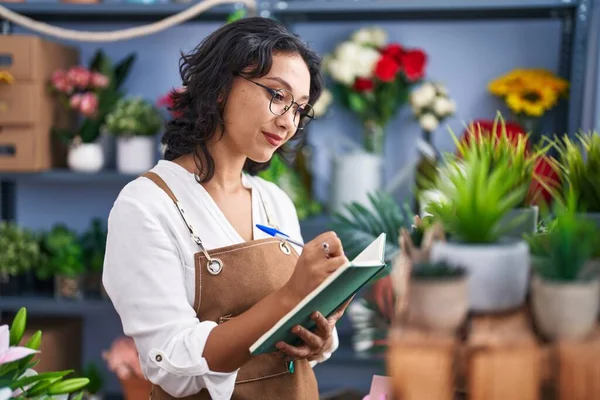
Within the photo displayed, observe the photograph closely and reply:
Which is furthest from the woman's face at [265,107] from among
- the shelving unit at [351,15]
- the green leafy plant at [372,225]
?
the shelving unit at [351,15]

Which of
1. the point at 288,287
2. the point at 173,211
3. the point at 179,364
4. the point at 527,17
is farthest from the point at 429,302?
the point at 527,17

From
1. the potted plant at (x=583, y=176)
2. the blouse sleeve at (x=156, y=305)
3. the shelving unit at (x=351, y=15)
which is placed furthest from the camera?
the shelving unit at (x=351, y=15)

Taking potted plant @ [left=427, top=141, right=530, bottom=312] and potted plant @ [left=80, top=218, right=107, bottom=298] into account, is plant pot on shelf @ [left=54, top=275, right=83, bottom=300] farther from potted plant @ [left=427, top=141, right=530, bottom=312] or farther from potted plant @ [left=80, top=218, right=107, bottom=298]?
potted plant @ [left=427, top=141, right=530, bottom=312]

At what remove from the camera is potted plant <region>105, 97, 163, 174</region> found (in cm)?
297

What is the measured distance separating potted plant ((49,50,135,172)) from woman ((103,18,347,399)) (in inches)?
61.2

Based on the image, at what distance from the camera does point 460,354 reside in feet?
1.81

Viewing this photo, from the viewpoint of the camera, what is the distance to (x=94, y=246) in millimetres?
3035

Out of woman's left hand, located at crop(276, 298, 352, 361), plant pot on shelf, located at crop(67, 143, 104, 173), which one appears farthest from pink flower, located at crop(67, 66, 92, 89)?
woman's left hand, located at crop(276, 298, 352, 361)

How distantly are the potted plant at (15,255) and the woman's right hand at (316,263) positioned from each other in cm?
217

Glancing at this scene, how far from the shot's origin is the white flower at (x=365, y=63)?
9.43 ft

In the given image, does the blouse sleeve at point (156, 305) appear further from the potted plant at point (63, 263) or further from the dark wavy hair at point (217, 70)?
the potted plant at point (63, 263)

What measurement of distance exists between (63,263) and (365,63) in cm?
143

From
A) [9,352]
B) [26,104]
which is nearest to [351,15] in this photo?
[26,104]

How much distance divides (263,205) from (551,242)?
3.32ft
